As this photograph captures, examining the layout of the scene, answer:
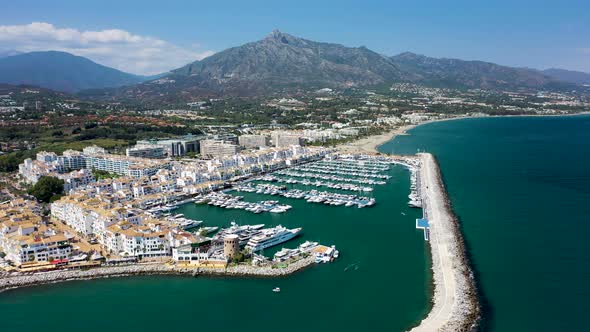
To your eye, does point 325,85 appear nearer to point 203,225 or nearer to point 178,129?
point 178,129

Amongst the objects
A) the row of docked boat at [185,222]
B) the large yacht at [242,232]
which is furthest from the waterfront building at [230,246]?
the row of docked boat at [185,222]

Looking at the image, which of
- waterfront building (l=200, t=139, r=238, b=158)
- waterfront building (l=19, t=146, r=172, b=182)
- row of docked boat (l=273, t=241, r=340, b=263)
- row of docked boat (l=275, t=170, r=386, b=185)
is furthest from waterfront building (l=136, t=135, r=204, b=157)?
row of docked boat (l=273, t=241, r=340, b=263)

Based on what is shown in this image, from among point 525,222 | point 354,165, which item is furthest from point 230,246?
point 354,165

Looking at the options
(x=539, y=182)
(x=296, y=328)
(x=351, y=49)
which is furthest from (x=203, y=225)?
(x=351, y=49)

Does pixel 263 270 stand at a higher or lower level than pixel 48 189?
lower

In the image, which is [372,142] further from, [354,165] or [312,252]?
[312,252]

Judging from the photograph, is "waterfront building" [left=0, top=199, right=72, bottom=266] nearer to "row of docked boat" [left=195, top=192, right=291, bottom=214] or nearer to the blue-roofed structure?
"row of docked boat" [left=195, top=192, right=291, bottom=214]
